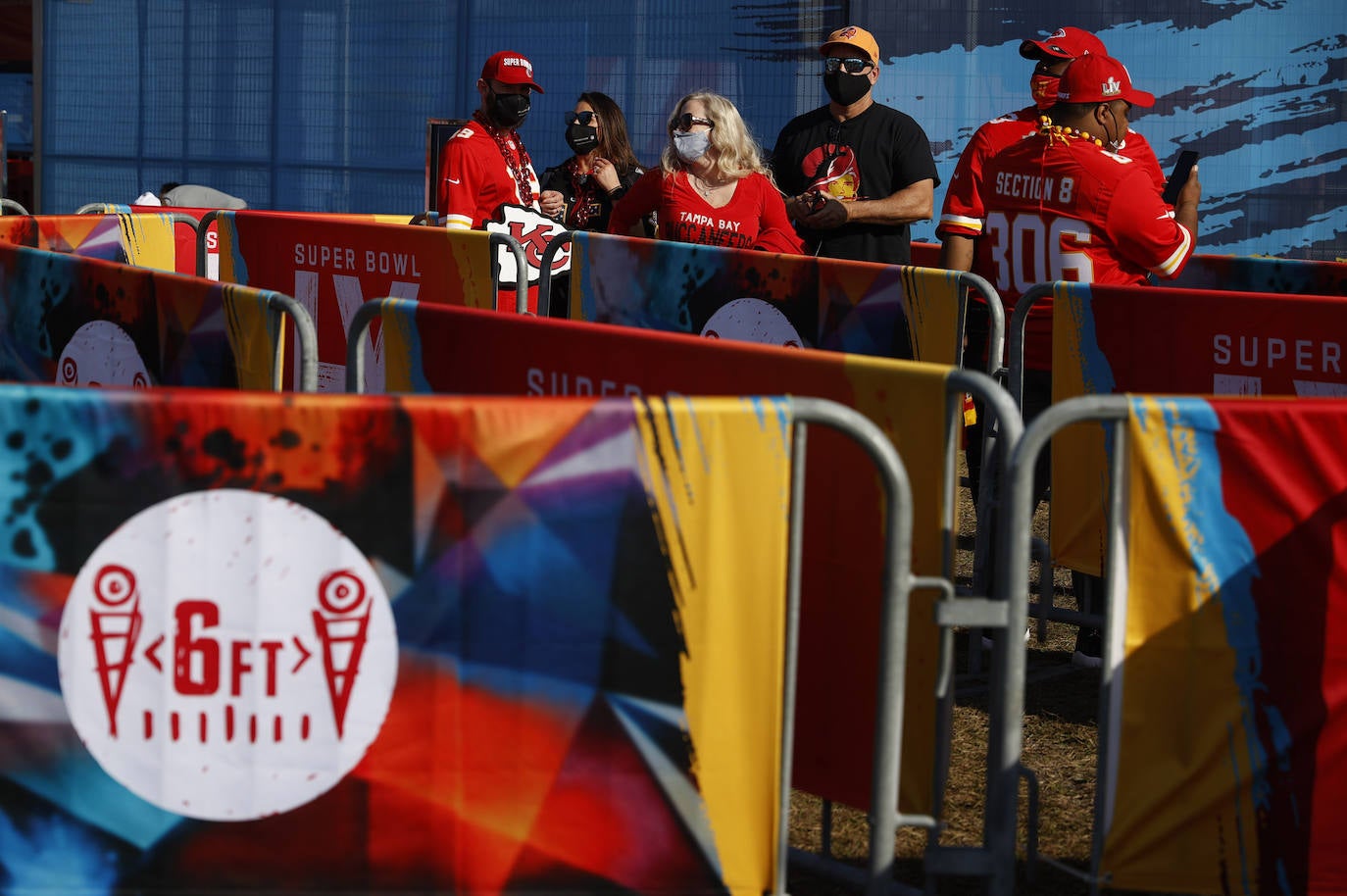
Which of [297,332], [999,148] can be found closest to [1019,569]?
[297,332]

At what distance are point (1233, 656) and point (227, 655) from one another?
77.0 inches

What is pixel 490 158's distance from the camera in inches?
330

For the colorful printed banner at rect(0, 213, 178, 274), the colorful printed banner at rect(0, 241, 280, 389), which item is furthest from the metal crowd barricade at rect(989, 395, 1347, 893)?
the colorful printed banner at rect(0, 213, 178, 274)

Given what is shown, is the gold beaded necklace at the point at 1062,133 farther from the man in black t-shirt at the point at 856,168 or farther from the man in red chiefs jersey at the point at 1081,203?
the man in black t-shirt at the point at 856,168

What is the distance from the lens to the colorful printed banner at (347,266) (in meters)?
7.79

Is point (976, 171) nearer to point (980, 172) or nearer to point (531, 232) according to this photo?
point (980, 172)

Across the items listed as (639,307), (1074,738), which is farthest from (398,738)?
(639,307)

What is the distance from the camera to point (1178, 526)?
10.6 feet

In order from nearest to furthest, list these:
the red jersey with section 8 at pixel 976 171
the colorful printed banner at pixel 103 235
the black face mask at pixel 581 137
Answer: the red jersey with section 8 at pixel 976 171
the colorful printed banner at pixel 103 235
the black face mask at pixel 581 137

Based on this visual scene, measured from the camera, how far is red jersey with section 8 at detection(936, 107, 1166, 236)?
6.86 metres

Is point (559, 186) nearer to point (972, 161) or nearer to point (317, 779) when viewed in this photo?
point (972, 161)

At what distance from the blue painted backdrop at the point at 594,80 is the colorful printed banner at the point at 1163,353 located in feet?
29.0

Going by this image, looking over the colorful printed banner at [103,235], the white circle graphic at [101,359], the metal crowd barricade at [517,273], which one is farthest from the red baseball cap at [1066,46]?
the colorful printed banner at [103,235]

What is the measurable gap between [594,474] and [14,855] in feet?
4.11
